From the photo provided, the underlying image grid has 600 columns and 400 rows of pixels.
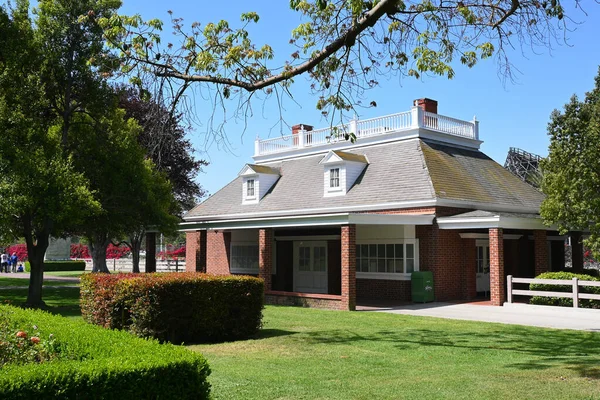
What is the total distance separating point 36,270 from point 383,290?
501 inches

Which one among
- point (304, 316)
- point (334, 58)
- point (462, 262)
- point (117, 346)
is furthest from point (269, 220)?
point (117, 346)

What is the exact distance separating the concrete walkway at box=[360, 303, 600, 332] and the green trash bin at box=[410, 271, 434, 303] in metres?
0.49

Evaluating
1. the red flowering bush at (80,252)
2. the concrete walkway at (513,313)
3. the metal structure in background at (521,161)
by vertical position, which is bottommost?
the concrete walkway at (513,313)

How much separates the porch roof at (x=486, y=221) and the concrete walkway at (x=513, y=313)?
8.94 feet

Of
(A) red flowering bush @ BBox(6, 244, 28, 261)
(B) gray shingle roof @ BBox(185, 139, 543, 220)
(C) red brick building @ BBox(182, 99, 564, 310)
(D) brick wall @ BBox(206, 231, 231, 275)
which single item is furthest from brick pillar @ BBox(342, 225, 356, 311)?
(A) red flowering bush @ BBox(6, 244, 28, 261)

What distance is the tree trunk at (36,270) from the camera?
21.0 metres

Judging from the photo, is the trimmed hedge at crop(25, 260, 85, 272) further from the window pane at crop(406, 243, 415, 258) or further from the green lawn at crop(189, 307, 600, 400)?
the green lawn at crop(189, 307, 600, 400)

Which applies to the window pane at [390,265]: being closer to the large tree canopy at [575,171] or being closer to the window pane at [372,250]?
the window pane at [372,250]

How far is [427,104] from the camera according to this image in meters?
28.3

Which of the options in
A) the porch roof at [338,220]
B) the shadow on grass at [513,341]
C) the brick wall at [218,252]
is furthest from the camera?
the brick wall at [218,252]

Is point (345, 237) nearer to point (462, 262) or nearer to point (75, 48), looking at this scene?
point (462, 262)

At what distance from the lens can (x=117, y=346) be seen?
649 cm

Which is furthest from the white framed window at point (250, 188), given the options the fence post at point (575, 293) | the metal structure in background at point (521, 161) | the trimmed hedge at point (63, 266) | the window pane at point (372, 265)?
the trimmed hedge at point (63, 266)

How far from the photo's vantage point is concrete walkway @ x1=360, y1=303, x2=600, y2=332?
16108mm
